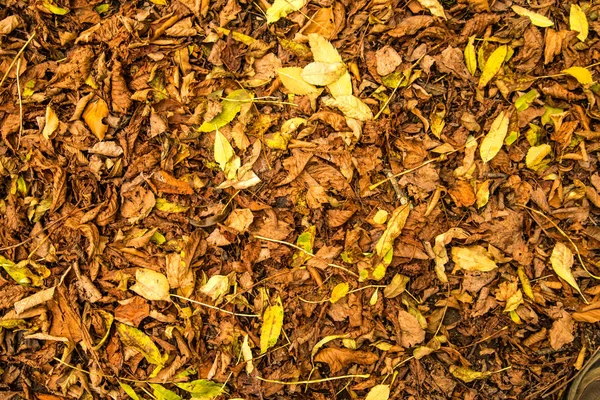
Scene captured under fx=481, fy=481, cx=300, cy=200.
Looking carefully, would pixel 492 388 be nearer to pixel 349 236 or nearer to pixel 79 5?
pixel 349 236

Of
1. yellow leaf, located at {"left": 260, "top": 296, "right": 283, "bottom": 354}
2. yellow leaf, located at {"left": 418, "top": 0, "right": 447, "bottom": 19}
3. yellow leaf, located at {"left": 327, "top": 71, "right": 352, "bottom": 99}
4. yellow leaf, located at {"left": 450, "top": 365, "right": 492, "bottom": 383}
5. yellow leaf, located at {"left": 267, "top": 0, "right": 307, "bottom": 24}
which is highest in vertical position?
yellow leaf, located at {"left": 418, "top": 0, "right": 447, "bottom": 19}

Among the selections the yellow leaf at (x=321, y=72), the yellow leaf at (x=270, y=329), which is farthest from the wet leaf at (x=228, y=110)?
the yellow leaf at (x=270, y=329)

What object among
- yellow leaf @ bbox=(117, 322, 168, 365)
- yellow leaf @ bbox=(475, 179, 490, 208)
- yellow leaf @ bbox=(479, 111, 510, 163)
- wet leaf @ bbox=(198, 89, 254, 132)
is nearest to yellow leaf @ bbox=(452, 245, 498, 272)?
yellow leaf @ bbox=(475, 179, 490, 208)

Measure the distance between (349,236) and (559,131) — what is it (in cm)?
64

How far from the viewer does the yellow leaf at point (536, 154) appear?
51.2 inches

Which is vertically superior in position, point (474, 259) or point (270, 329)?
point (474, 259)

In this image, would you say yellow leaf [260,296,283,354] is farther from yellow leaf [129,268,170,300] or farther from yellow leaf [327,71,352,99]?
yellow leaf [327,71,352,99]

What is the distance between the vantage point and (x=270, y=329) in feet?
4.21

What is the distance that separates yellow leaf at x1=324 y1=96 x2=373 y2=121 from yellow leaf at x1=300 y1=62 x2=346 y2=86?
0.05 meters

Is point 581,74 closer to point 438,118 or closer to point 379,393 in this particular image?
point 438,118

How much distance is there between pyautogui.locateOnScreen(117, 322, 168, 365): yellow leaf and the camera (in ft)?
4.29

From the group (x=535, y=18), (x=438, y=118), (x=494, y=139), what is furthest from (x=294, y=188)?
(x=535, y=18)

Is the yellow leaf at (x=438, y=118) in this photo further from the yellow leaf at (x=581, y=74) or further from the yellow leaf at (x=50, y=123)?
the yellow leaf at (x=50, y=123)

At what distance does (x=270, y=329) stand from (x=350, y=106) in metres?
0.63
